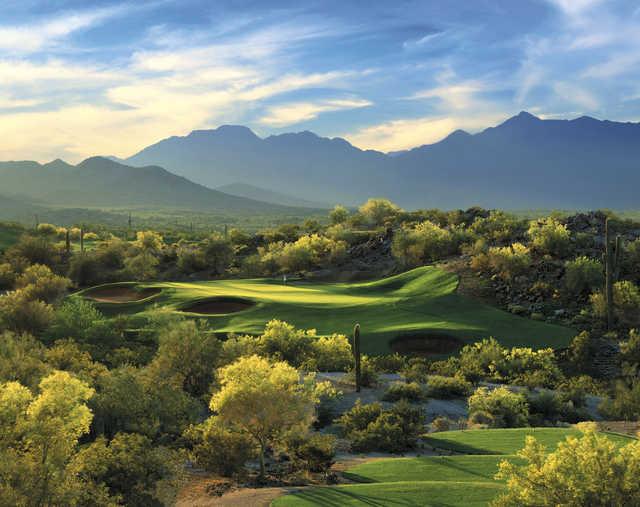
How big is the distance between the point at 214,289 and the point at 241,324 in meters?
11.2

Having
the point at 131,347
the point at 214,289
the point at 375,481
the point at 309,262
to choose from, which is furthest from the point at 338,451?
the point at 309,262

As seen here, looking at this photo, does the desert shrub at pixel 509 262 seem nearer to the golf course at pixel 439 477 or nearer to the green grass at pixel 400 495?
the golf course at pixel 439 477

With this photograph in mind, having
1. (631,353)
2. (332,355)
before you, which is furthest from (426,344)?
(631,353)

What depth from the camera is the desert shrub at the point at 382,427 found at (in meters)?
19.6

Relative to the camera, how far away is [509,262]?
1914 inches

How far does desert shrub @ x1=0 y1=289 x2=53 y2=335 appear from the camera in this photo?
3438cm

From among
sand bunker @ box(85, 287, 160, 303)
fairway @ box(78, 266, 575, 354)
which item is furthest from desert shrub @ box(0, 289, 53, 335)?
sand bunker @ box(85, 287, 160, 303)

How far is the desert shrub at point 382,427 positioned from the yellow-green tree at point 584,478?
387 inches

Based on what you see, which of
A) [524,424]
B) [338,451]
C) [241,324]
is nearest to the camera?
[338,451]

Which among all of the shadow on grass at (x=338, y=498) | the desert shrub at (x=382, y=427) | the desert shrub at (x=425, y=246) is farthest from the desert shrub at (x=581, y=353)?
the desert shrub at (x=425, y=246)

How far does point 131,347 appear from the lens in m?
34.2

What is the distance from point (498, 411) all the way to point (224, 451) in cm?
1125

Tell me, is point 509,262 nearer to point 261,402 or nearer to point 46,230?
point 261,402

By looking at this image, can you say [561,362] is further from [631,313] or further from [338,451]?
[338,451]
